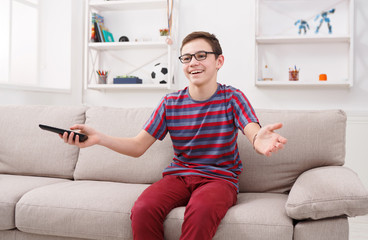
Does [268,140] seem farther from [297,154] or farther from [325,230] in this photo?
[297,154]

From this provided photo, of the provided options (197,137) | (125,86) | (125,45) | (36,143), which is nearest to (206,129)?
(197,137)

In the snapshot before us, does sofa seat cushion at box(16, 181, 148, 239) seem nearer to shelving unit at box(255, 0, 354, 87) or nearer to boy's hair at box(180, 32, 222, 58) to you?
boy's hair at box(180, 32, 222, 58)

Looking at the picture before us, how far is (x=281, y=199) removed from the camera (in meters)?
1.53

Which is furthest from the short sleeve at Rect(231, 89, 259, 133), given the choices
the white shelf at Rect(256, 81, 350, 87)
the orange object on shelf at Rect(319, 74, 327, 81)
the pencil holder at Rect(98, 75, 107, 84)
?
the pencil holder at Rect(98, 75, 107, 84)

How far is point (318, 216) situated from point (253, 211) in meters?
0.22

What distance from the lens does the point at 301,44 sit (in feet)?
10.7

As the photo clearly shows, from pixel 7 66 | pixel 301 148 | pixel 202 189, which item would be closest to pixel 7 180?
pixel 202 189

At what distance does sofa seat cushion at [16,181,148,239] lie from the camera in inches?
55.8

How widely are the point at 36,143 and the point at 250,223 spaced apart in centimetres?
129

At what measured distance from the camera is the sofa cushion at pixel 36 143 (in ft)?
6.51

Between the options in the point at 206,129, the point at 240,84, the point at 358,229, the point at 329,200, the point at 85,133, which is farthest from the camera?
the point at 240,84

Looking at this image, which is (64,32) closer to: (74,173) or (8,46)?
(8,46)

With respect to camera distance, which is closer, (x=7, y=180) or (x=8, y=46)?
(x=7, y=180)

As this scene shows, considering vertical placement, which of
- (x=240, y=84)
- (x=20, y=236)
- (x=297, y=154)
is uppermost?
→ (x=240, y=84)
